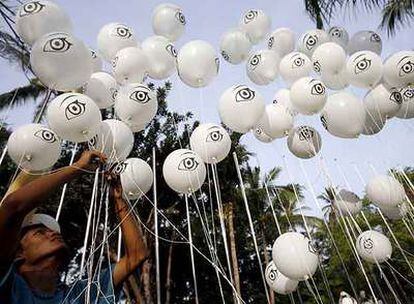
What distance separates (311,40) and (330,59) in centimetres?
65

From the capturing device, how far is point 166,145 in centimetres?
1437

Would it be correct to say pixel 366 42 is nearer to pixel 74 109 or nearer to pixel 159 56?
pixel 159 56

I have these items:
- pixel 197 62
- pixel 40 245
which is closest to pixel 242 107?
pixel 197 62

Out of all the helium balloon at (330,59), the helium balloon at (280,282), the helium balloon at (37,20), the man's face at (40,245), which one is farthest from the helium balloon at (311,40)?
the man's face at (40,245)

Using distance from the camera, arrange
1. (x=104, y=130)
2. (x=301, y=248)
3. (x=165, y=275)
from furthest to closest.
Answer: (x=165, y=275)
(x=301, y=248)
(x=104, y=130)

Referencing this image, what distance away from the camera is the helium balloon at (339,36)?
5.29 meters

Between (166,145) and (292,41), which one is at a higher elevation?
(166,145)

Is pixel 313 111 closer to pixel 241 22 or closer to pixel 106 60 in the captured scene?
pixel 241 22

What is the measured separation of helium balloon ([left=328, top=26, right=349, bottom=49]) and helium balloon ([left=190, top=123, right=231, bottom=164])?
6.57 ft

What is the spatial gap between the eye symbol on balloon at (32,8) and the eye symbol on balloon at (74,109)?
87 cm

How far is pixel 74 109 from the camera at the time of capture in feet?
11.1

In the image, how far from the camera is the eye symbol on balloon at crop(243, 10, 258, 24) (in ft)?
17.2

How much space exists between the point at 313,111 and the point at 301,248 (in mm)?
1329

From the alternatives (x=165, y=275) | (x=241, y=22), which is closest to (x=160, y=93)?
(x=165, y=275)
